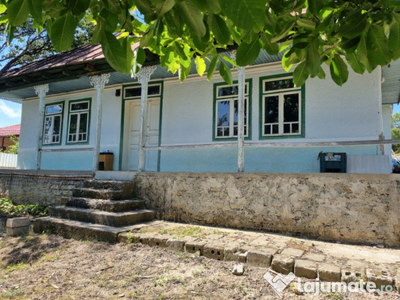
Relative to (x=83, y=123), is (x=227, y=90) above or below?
above

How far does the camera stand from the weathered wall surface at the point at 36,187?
723 centimetres

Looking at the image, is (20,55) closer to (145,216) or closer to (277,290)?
(145,216)

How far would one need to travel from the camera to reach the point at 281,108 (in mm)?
6938

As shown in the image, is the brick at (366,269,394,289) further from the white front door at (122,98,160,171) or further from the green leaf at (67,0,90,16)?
the white front door at (122,98,160,171)

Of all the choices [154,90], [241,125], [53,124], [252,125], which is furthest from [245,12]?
[53,124]

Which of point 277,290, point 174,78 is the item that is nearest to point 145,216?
point 277,290

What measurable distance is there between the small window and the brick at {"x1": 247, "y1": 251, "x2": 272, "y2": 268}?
6202 millimetres

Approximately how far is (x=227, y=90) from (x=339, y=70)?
5812mm

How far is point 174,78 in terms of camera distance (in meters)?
8.26

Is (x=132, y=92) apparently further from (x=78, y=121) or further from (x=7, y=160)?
(x=7, y=160)

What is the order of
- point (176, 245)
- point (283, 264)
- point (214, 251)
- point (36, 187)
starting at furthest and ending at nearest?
point (36, 187), point (176, 245), point (214, 251), point (283, 264)

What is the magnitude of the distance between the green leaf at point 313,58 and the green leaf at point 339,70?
1.17 feet

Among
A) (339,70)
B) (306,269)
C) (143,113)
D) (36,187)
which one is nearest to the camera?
(339,70)

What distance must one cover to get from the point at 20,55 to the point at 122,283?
14.0 meters
